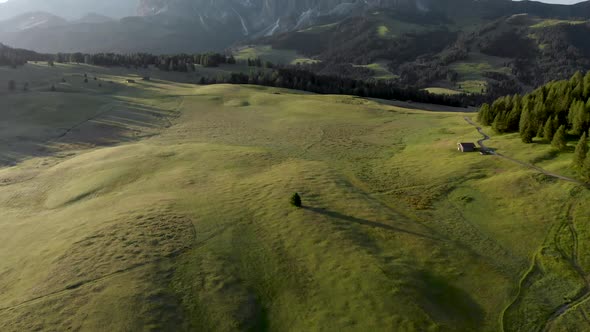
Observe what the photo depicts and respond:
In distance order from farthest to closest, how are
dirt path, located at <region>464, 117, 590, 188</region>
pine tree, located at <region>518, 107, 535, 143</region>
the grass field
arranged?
pine tree, located at <region>518, 107, 535, 143</region>
dirt path, located at <region>464, 117, 590, 188</region>
the grass field

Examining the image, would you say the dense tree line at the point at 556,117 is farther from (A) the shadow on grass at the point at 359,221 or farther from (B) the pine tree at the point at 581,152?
(A) the shadow on grass at the point at 359,221

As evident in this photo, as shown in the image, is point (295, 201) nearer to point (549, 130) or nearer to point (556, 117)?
point (549, 130)

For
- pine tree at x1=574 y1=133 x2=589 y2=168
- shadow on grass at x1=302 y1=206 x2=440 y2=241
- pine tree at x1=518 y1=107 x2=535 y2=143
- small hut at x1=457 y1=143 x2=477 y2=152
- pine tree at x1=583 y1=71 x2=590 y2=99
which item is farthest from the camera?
pine tree at x1=583 y1=71 x2=590 y2=99

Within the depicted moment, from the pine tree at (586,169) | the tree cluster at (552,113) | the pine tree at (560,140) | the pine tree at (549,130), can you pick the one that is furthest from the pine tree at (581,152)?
the pine tree at (549,130)

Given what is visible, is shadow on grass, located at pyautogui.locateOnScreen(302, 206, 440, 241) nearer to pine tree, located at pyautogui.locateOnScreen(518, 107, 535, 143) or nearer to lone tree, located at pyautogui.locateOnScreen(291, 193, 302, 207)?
lone tree, located at pyautogui.locateOnScreen(291, 193, 302, 207)

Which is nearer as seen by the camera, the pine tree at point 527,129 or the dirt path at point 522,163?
the dirt path at point 522,163

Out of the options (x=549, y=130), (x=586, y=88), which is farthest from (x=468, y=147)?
(x=586, y=88)

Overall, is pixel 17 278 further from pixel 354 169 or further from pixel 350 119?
pixel 350 119

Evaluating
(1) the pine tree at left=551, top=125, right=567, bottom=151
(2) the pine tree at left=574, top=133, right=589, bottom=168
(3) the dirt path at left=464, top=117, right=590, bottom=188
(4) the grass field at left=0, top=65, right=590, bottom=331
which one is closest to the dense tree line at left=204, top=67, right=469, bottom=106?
(3) the dirt path at left=464, top=117, right=590, bottom=188
